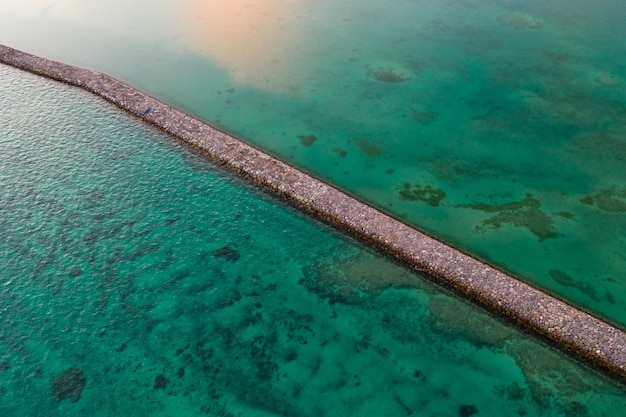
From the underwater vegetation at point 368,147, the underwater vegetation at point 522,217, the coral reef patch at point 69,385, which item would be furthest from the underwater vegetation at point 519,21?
the coral reef patch at point 69,385

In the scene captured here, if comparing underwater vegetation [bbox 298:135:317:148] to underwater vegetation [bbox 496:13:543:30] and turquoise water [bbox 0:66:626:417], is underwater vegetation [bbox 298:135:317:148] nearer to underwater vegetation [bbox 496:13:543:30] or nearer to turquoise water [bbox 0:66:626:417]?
turquoise water [bbox 0:66:626:417]

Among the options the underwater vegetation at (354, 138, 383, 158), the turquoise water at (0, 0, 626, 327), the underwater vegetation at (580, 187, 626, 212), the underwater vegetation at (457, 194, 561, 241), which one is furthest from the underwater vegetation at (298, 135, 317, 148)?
the underwater vegetation at (580, 187, 626, 212)

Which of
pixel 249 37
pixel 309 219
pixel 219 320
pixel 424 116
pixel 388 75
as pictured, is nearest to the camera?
pixel 219 320

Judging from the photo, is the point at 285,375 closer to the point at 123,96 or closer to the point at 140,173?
the point at 140,173

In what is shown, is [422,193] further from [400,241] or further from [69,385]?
[69,385]

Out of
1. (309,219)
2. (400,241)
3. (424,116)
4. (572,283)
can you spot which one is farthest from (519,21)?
(309,219)

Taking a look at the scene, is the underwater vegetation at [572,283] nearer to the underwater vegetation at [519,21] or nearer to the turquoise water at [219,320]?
the turquoise water at [219,320]
